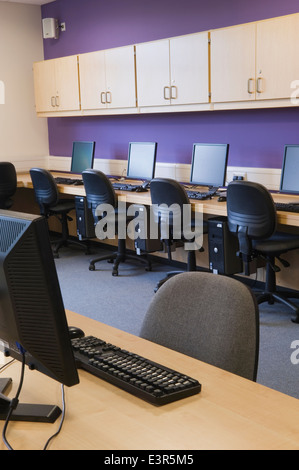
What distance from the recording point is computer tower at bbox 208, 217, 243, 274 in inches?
174

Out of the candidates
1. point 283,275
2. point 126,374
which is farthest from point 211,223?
point 126,374

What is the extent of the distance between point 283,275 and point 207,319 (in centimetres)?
289

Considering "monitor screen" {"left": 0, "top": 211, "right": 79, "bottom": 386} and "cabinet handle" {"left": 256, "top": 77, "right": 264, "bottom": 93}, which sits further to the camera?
"cabinet handle" {"left": 256, "top": 77, "right": 264, "bottom": 93}

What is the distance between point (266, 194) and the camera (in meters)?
3.74

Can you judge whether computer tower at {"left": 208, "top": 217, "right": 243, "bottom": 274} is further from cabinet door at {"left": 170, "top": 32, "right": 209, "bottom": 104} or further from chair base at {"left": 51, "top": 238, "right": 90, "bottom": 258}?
chair base at {"left": 51, "top": 238, "right": 90, "bottom": 258}

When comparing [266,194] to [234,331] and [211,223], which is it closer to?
[211,223]

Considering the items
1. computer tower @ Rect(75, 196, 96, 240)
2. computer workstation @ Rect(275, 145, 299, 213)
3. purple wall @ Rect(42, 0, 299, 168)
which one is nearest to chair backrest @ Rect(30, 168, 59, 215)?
computer tower @ Rect(75, 196, 96, 240)

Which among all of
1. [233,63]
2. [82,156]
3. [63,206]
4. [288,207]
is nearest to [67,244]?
[63,206]

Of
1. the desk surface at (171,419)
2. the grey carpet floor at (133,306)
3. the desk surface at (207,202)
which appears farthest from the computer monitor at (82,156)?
the desk surface at (171,419)

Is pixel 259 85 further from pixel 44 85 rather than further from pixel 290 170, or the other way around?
pixel 44 85

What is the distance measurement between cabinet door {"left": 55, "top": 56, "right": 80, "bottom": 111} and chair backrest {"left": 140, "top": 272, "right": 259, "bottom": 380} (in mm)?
4713

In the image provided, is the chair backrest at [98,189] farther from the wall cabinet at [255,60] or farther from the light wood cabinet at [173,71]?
the wall cabinet at [255,60]

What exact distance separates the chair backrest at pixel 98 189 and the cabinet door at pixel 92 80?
1035mm

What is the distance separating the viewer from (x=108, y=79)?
5.78 metres
